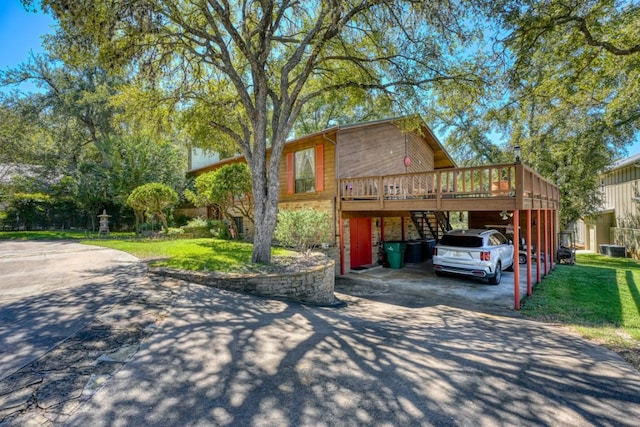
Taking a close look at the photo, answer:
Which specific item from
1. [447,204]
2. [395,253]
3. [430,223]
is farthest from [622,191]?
[447,204]

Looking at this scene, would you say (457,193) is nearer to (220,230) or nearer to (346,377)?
(346,377)

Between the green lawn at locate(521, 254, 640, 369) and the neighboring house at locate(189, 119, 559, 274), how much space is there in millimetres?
2405

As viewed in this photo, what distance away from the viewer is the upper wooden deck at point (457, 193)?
7.44 metres

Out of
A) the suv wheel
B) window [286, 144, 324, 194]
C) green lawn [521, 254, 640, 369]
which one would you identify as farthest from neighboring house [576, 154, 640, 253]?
window [286, 144, 324, 194]

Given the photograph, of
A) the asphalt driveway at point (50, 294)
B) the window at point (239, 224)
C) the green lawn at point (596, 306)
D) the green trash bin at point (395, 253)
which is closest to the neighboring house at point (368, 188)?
the green trash bin at point (395, 253)

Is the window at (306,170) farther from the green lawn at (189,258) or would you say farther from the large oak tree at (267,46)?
the green lawn at (189,258)

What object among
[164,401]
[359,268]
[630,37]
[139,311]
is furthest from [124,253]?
[630,37]

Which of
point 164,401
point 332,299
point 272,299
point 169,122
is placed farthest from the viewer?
point 169,122

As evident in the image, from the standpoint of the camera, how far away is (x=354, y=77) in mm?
10297

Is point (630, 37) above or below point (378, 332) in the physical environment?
above

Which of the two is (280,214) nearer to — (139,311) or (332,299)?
(332,299)

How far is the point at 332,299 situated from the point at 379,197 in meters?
3.91

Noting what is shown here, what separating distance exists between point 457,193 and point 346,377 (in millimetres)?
6676

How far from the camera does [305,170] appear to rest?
13039 millimetres
